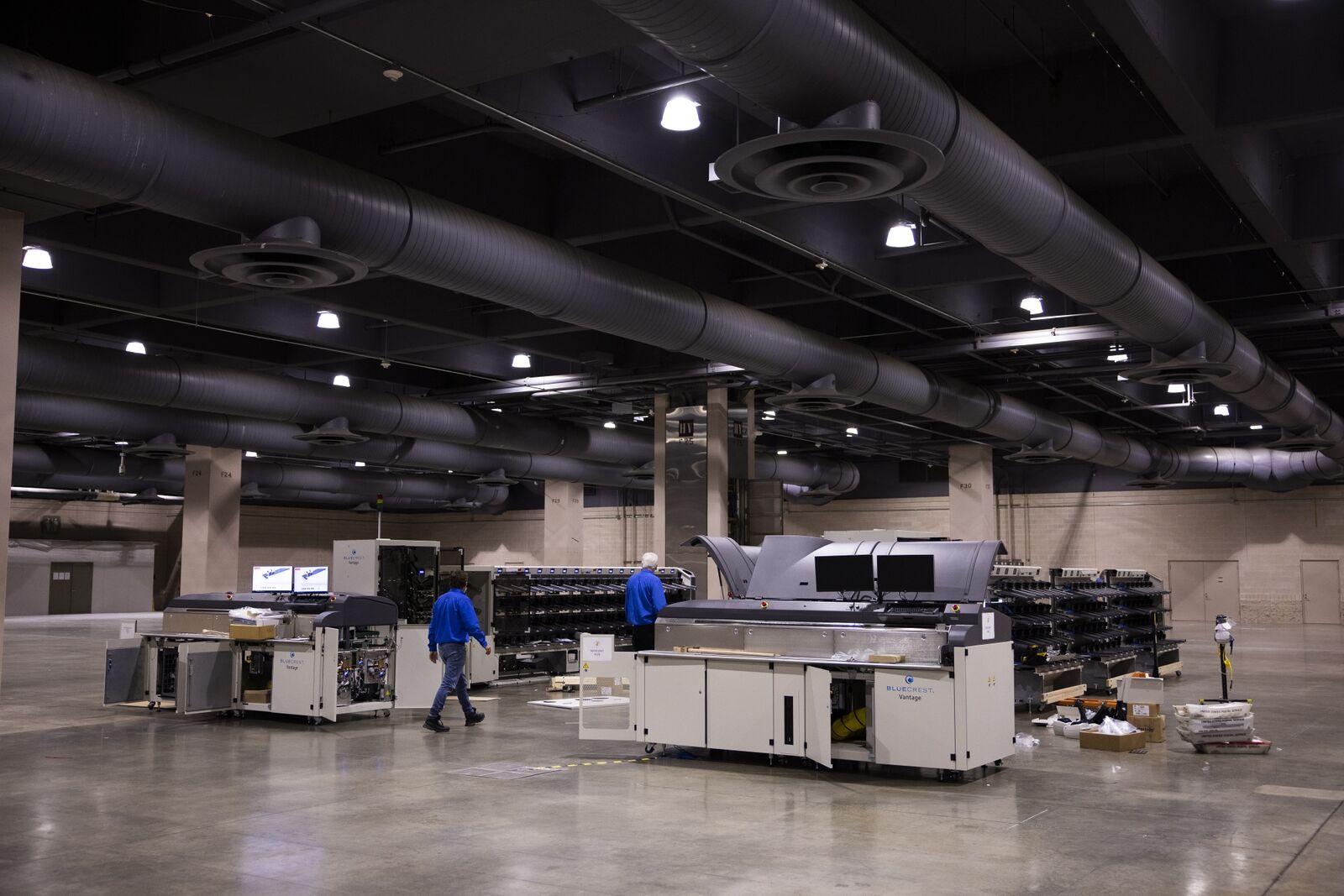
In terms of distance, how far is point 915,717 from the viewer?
8.58m

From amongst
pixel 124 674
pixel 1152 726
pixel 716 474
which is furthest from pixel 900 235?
pixel 124 674

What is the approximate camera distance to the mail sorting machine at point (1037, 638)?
12984 millimetres

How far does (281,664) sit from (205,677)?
2.97 feet

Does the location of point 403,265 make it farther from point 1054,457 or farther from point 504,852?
point 1054,457

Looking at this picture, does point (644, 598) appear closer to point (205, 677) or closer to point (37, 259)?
point (205, 677)

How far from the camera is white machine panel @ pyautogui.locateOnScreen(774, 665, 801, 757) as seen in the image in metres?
8.91

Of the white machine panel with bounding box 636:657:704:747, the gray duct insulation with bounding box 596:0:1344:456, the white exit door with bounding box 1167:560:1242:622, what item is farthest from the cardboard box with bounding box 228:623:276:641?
the white exit door with bounding box 1167:560:1242:622

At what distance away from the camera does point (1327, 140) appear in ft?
34.1

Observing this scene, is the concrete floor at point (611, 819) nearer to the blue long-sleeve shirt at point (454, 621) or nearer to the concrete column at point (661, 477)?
the blue long-sleeve shirt at point (454, 621)

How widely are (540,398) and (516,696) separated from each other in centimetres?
640

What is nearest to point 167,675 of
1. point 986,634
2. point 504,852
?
point 504,852

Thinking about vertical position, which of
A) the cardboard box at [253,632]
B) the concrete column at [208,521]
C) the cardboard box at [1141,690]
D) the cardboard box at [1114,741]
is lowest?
the cardboard box at [1114,741]

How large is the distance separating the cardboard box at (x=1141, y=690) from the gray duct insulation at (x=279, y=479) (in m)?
21.6

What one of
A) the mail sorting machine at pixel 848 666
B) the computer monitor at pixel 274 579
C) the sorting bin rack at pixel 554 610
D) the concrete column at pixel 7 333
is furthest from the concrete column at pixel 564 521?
the concrete column at pixel 7 333
